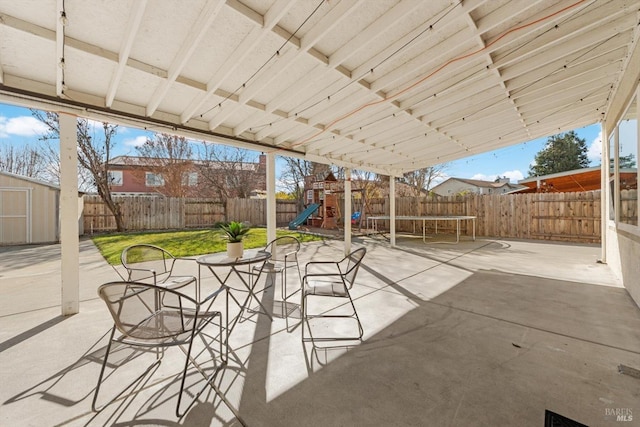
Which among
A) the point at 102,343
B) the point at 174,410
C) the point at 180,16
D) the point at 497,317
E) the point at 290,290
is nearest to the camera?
the point at 174,410

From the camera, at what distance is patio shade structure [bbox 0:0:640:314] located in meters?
2.13

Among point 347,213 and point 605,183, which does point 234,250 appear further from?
point 605,183

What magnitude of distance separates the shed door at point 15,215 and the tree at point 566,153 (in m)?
28.4

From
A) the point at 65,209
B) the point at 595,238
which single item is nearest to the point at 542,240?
the point at 595,238

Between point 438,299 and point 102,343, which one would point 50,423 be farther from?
point 438,299

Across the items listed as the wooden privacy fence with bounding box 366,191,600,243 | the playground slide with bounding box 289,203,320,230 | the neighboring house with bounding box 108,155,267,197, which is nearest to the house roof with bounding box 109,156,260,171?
the neighboring house with bounding box 108,155,267,197

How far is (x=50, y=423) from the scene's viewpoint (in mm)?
1543

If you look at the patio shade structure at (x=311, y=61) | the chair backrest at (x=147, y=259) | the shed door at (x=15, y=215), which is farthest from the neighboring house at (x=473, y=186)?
the shed door at (x=15, y=215)

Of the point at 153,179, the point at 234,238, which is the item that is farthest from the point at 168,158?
the point at 234,238

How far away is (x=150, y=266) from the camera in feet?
11.0

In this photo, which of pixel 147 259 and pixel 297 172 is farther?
pixel 297 172

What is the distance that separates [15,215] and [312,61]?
36.9 feet

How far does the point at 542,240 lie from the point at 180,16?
11.6 metres

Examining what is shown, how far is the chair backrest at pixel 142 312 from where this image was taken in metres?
1.60
